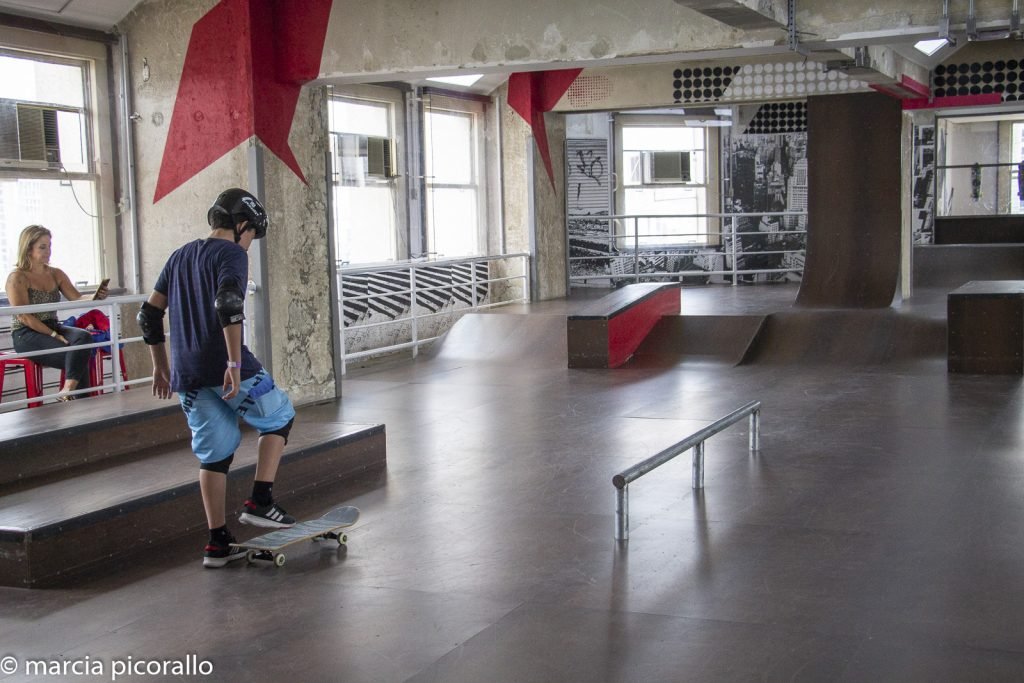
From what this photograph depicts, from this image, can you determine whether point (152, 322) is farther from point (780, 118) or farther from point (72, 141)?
point (780, 118)

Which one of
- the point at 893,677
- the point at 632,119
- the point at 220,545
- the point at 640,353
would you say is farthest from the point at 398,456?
the point at 632,119

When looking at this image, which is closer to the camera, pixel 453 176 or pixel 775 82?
pixel 775 82

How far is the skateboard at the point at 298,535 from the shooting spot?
4312 millimetres

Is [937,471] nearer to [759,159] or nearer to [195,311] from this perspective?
[195,311]

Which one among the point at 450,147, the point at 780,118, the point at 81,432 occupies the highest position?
the point at 780,118

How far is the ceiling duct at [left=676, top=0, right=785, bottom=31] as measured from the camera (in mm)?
5723

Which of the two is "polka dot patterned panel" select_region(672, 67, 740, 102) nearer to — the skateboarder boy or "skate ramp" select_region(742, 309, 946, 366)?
"skate ramp" select_region(742, 309, 946, 366)

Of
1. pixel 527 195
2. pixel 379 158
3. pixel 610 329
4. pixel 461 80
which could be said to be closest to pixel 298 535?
pixel 610 329

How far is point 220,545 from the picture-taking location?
4328 mm

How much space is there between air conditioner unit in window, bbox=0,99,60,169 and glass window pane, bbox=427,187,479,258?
17.3 ft

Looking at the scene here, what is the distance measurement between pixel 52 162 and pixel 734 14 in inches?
201

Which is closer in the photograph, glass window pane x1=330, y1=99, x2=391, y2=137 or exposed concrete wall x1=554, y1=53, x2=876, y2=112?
glass window pane x1=330, y1=99, x2=391, y2=137

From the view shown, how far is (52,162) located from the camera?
26.6ft

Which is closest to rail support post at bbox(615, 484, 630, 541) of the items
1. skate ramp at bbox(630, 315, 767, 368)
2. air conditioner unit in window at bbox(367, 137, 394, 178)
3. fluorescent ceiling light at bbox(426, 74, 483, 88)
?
skate ramp at bbox(630, 315, 767, 368)
